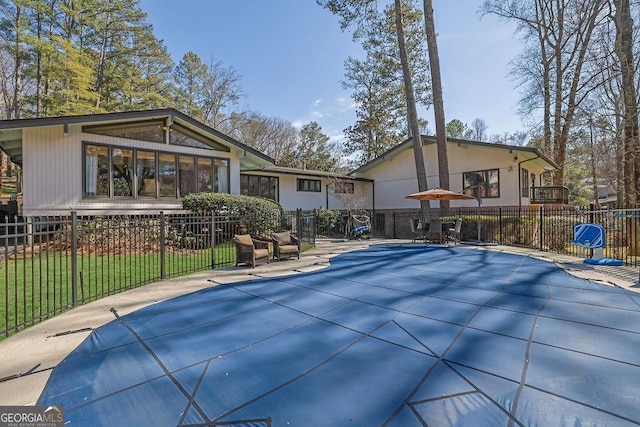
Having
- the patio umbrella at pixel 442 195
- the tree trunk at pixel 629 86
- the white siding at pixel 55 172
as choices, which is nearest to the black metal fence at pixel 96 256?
the white siding at pixel 55 172

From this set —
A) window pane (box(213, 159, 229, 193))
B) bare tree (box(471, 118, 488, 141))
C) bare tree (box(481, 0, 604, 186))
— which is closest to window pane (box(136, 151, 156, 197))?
window pane (box(213, 159, 229, 193))

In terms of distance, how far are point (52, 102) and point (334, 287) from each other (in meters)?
22.7

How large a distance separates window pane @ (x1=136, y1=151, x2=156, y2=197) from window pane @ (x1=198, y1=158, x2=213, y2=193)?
1.75 metres

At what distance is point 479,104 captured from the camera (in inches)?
793

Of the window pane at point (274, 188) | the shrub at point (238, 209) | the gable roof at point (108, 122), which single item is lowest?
the shrub at point (238, 209)

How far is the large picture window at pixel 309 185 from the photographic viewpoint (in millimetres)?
19359

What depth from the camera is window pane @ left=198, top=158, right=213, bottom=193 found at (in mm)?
13043

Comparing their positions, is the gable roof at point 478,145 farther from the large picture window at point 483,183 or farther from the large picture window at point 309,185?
the large picture window at point 309,185

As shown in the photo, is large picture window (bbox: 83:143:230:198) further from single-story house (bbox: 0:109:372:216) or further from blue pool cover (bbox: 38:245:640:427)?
blue pool cover (bbox: 38:245:640:427)

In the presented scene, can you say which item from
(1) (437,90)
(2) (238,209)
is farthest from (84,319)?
(1) (437,90)

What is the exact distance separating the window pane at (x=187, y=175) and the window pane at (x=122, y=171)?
5.84ft

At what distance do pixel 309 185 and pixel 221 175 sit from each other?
711 cm

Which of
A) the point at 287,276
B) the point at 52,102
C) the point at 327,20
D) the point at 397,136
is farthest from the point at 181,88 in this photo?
the point at 287,276

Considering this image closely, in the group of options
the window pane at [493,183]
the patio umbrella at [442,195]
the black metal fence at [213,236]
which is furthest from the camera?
the window pane at [493,183]
